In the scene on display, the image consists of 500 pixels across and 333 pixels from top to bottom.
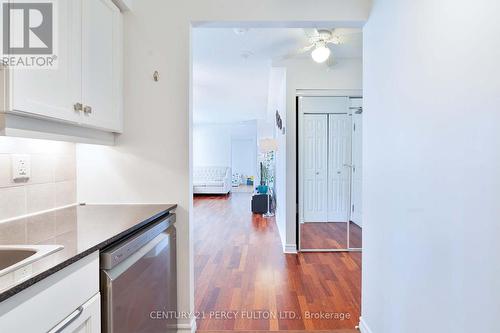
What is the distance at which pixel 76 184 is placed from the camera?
1.83m

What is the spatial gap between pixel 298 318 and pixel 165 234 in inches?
49.2

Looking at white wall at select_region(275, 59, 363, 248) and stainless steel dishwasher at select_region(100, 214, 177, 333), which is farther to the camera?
white wall at select_region(275, 59, 363, 248)

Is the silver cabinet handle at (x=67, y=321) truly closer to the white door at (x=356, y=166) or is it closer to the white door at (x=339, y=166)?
the white door at (x=339, y=166)

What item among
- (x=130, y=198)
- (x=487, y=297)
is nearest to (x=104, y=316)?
(x=130, y=198)

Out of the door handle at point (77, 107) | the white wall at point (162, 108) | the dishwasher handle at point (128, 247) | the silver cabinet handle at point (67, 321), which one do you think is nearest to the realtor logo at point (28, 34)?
the door handle at point (77, 107)

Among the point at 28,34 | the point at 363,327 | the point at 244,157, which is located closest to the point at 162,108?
the point at 28,34

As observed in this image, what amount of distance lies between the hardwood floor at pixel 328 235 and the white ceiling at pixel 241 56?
2.19 meters

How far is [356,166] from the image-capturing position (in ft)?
11.9

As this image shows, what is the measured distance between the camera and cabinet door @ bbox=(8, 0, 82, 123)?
1.04 m

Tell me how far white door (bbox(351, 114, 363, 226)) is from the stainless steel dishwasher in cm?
264

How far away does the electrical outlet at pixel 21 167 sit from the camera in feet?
4.47

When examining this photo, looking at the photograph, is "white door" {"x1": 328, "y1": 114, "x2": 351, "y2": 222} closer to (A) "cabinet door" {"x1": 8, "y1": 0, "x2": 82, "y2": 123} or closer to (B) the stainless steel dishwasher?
(B) the stainless steel dishwasher

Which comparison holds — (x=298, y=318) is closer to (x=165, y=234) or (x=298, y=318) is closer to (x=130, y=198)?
(x=165, y=234)

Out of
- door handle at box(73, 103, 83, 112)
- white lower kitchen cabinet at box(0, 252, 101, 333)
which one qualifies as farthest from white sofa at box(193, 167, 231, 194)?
white lower kitchen cabinet at box(0, 252, 101, 333)
